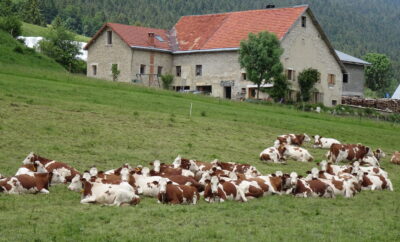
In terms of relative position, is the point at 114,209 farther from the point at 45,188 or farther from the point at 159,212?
the point at 45,188

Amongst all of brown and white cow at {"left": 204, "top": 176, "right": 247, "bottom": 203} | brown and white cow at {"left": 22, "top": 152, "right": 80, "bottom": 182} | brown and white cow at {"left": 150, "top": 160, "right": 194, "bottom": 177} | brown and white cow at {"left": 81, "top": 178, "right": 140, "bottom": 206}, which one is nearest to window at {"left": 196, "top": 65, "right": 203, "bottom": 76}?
brown and white cow at {"left": 150, "top": 160, "right": 194, "bottom": 177}

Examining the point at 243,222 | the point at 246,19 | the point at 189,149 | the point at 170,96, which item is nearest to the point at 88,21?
the point at 246,19

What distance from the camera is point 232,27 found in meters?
67.7

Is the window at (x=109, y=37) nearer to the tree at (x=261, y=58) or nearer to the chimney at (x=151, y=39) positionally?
the chimney at (x=151, y=39)

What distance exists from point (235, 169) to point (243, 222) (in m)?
6.55

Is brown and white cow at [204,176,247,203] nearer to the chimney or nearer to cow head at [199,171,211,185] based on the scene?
cow head at [199,171,211,185]

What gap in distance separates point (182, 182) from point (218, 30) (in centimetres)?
5364

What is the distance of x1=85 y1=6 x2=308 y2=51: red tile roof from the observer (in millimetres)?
64938

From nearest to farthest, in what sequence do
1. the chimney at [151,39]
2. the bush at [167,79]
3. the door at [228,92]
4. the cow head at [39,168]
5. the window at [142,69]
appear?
1. the cow head at [39,168]
2. the door at [228,92]
3. the bush at [167,79]
4. the window at [142,69]
5. the chimney at [151,39]

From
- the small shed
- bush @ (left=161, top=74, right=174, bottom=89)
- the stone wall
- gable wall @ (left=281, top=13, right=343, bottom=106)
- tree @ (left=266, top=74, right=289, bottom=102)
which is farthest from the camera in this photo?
the small shed

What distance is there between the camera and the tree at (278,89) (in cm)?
5881

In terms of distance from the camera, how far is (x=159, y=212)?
13266mm

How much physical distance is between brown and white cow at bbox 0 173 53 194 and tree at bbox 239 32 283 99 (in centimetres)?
4321

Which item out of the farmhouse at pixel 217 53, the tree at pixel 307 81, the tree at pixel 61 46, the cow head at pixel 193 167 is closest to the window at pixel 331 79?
the farmhouse at pixel 217 53
